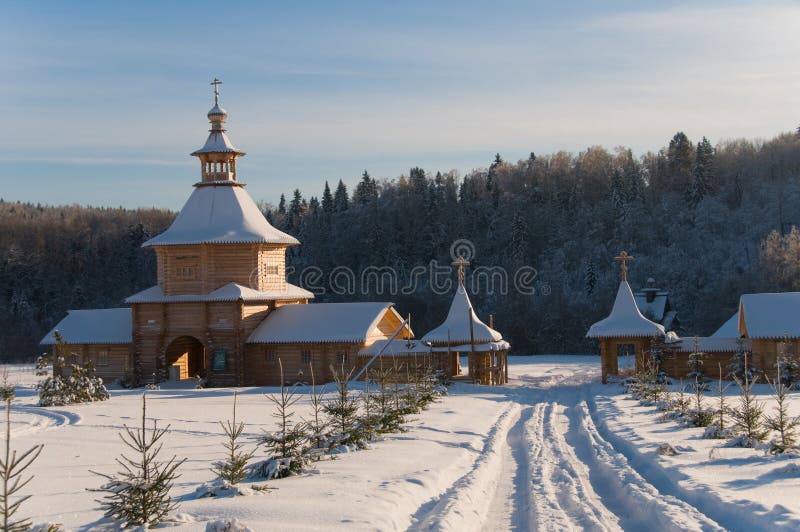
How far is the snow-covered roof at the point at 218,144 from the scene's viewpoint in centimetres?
3772

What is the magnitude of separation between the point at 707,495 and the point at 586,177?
77.2 m

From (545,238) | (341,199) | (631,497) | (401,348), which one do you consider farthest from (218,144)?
(341,199)

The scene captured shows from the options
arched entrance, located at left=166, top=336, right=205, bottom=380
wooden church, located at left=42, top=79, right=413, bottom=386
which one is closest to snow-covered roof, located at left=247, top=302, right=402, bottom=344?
wooden church, located at left=42, top=79, right=413, bottom=386

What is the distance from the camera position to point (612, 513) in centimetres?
1078

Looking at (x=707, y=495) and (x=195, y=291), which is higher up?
(x=195, y=291)

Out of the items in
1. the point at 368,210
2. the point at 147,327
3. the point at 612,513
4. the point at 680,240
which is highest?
the point at 368,210

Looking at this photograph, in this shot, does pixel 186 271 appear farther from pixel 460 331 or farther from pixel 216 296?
pixel 460 331

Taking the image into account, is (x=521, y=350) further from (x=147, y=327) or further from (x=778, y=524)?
(x=778, y=524)

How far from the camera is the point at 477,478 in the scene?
12.9m

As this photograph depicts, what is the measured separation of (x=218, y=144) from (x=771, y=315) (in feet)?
77.8

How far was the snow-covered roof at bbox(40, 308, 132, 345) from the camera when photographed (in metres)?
36.6

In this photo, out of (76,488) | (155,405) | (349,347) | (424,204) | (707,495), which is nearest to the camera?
(707,495)

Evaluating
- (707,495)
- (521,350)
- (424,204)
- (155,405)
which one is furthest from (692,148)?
(707,495)

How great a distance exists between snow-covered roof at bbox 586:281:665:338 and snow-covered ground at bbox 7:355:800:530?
31.3ft
